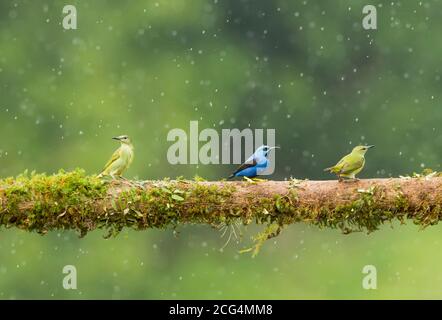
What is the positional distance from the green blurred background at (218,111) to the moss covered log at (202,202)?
10907 mm

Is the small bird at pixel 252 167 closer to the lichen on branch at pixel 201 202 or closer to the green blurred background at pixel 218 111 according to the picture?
the lichen on branch at pixel 201 202

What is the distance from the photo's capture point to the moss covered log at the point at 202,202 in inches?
211

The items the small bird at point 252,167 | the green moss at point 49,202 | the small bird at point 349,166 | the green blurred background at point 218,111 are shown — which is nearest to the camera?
the green moss at point 49,202

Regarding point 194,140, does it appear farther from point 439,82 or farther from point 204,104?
point 439,82

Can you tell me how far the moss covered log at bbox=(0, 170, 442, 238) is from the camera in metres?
5.35

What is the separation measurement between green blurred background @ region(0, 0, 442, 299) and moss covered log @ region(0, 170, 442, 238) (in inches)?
429

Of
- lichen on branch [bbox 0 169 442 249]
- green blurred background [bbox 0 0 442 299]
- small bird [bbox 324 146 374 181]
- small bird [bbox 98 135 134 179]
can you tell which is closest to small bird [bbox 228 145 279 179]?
lichen on branch [bbox 0 169 442 249]

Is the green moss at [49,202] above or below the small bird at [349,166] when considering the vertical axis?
below

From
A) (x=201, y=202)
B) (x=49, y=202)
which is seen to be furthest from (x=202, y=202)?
(x=49, y=202)

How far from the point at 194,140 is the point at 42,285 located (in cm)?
361

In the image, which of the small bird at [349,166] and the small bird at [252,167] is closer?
the small bird at [349,166]

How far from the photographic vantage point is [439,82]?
18.8m

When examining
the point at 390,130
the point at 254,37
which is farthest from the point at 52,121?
the point at 390,130

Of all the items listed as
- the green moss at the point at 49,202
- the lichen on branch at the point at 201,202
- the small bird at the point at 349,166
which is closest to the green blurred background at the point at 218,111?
the small bird at the point at 349,166
